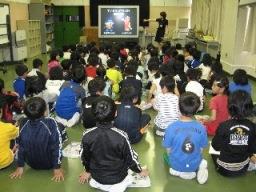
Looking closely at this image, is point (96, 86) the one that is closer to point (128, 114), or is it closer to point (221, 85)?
point (128, 114)

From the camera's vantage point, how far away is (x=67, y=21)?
45.5ft

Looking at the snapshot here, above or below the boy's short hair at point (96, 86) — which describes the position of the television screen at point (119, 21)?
above

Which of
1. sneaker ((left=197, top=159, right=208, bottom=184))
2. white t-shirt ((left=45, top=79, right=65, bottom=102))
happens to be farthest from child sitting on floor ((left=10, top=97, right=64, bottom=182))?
white t-shirt ((left=45, top=79, right=65, bottom=102))

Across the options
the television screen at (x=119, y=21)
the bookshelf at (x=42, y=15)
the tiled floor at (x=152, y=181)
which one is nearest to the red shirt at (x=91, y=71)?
the tiled floor at (x=152, y=181)

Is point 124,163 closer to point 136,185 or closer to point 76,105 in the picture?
point 136,185

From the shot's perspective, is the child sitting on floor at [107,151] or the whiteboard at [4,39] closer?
the child sitting on floor at [107,151]

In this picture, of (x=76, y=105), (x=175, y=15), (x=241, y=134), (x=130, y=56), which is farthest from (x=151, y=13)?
(x=241, y=134)

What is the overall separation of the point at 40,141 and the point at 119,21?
9.23 meters

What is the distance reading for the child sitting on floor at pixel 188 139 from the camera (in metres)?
2.57

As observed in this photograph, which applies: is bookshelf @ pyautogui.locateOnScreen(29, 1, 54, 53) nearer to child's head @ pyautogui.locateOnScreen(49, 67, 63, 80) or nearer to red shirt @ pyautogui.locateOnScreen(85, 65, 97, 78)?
red shirt @ pyautogui.locateOnScreen(85, 65, 97, 78)

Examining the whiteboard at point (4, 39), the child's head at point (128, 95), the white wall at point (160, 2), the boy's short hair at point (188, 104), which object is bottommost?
the child's head at point (128, 95)

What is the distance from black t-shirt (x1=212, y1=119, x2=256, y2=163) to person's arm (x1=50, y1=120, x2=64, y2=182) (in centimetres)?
137

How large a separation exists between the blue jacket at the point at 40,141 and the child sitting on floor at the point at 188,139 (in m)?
0.94

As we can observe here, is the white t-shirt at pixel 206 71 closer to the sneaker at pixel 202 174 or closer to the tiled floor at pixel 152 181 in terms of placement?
the tiled floor at pixel 152 181
